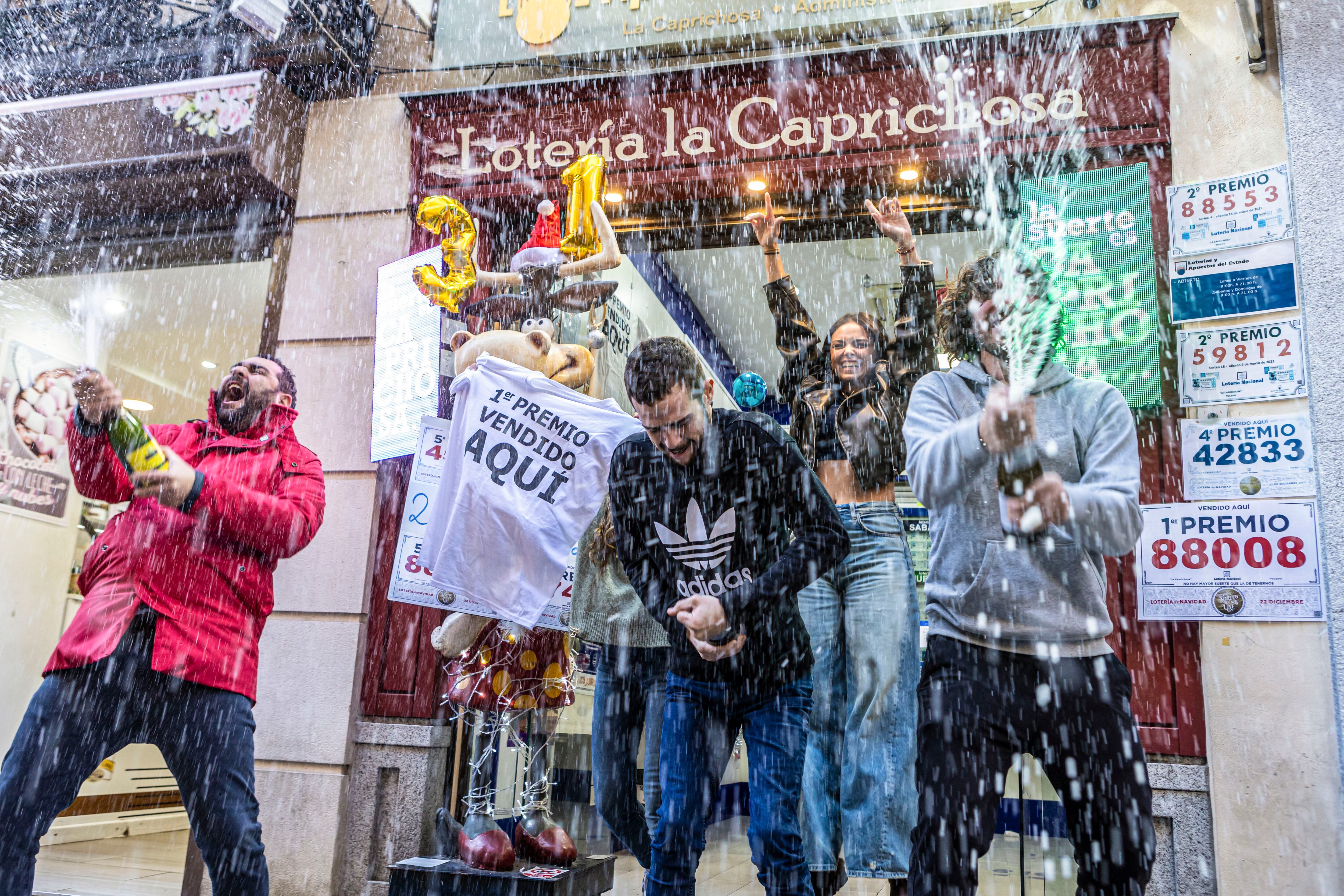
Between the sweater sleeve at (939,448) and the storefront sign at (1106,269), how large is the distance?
2034mm

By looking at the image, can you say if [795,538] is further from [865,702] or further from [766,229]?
[766,229]

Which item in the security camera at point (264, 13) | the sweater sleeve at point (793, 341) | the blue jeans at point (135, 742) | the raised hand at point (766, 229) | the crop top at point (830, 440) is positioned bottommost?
the blue jeans at point (135, 742)

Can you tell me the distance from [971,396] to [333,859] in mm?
3954

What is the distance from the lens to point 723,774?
9.37 feet

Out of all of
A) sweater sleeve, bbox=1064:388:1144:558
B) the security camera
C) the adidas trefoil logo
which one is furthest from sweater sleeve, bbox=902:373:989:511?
the security camera

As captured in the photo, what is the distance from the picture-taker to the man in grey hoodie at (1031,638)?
212 cm

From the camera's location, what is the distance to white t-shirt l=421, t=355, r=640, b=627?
3.75 m

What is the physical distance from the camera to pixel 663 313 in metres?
8.18

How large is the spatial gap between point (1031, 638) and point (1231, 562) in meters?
2.39

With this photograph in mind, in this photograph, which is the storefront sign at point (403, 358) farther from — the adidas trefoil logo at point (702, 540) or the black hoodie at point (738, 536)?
the adidas trefoil logo at point (702, 540)

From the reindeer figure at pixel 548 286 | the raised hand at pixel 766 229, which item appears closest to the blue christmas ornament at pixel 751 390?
the raised hand at pixel 766 229

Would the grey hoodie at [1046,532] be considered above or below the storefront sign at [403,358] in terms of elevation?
below

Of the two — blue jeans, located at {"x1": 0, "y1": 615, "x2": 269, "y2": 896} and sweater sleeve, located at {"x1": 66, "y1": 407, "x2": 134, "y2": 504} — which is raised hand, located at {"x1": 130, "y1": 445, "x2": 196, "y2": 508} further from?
blue jeans, located at {"x1": 0, "y1": 615, "x2": 269, "y2": 896}

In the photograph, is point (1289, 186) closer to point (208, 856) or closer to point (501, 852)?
point (501, 852)
